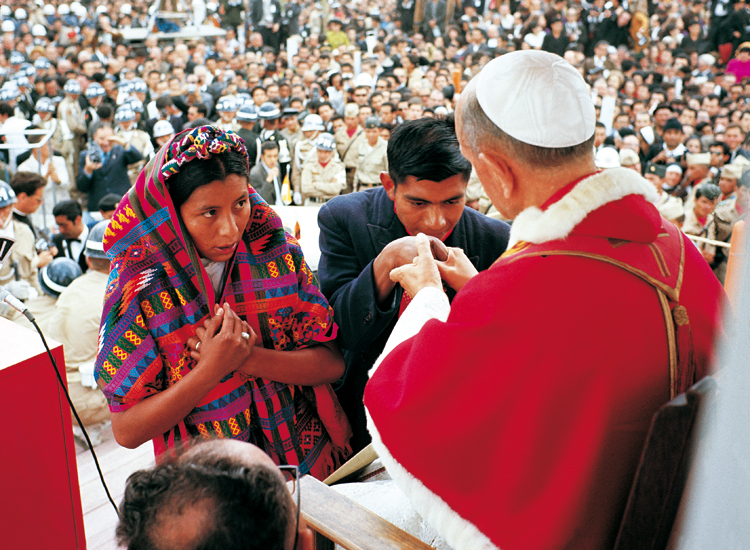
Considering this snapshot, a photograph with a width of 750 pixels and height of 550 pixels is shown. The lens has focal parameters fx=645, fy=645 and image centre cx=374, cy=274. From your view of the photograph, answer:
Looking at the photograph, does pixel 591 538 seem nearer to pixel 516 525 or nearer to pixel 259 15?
pixel 516 525

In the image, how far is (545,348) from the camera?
1.12 m

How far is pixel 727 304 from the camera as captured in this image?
1.21 meters

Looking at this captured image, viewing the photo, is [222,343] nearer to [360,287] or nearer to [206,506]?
[360,287]

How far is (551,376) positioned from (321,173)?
22.5 feet

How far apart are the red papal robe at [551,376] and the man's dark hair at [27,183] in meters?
4.94

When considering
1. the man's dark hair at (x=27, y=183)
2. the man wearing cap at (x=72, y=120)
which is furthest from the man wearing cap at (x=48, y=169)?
the man's dark hair at (x=27, y=183)

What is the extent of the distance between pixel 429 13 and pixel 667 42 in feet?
20.7

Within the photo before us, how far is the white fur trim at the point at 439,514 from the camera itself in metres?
1.22

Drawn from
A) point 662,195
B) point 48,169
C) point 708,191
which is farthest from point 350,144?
point 708,191

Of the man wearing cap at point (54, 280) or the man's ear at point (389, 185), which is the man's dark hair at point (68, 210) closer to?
the man wearing cap at point (54, 280)

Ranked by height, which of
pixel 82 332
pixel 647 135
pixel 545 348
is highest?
pixel 545 348

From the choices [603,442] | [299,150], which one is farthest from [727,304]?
[299,150]

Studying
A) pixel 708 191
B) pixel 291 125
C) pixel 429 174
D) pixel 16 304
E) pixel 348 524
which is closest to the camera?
pixel 348 524

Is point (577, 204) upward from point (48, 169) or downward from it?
upward
